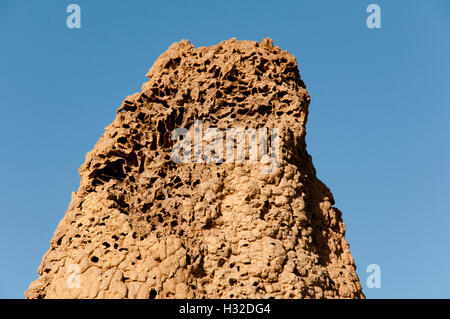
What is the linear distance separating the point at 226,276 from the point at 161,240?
4.38 ft

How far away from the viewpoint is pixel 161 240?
38.5ft

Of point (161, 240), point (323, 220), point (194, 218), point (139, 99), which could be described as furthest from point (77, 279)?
point (323, 220)

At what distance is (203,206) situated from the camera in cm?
1244

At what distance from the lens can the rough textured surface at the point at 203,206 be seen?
37.8ft

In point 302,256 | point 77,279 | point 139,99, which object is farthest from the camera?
point 139,99

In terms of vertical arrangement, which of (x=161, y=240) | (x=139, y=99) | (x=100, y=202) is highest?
(x=139, y=99)

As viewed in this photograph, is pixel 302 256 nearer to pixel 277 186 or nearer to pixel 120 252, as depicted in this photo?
pixel 277 186

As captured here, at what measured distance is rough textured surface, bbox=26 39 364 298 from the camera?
37.8 ft
